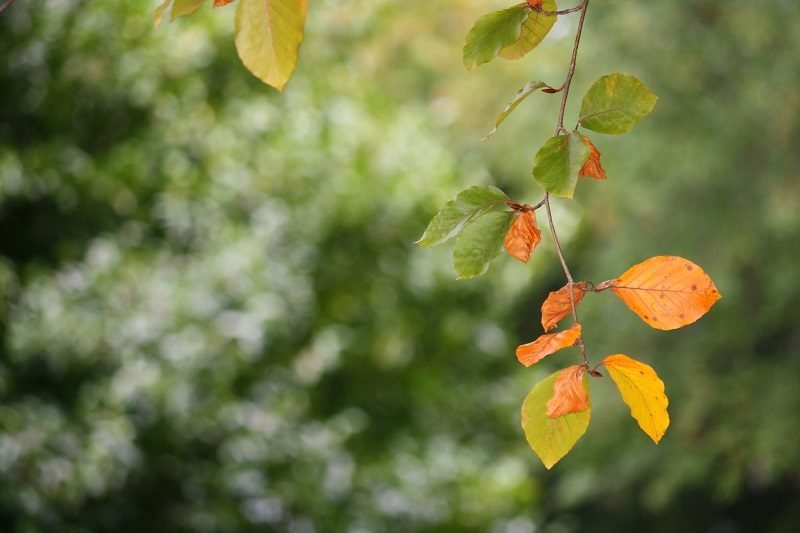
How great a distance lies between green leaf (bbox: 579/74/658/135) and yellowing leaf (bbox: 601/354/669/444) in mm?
100

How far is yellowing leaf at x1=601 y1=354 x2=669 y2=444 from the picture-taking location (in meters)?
0.38

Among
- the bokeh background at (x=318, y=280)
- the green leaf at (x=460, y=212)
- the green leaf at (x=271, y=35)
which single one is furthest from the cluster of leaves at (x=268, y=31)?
the bokeh background at (x=318, y=280)

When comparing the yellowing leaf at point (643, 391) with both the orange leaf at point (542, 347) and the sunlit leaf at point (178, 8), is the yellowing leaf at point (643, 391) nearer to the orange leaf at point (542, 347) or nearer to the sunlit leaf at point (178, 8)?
the orange leaf at point (542, 347)

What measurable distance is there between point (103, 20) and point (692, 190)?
2.23 meters

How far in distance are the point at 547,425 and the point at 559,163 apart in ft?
0.37

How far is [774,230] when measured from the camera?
3.46m

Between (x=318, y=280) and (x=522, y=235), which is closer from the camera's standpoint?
(x=522, y=235)

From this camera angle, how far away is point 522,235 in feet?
1.37

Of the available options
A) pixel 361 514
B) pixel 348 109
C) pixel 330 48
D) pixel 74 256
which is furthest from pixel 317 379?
pixel 330 48

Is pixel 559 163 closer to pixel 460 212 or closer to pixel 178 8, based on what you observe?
pixel 460 212

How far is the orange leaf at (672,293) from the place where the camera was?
390 mm

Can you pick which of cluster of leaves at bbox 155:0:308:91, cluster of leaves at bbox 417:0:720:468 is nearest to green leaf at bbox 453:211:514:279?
cluster of leaves at bbox 417:0:720:468

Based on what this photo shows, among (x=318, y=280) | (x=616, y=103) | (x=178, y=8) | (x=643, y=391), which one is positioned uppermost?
(x=318, y=280)

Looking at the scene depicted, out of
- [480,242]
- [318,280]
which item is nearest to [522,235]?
[480,242]
